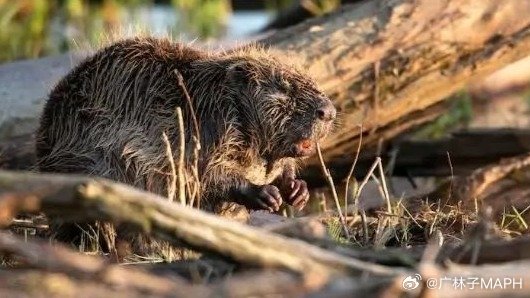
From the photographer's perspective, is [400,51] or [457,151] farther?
[457,151]

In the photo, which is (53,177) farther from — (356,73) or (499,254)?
(356,73)

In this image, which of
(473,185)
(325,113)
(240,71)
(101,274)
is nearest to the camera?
(101,274)

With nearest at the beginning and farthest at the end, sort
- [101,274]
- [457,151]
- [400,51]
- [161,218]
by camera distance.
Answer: [101,274] → [161,218] → [400,51] → [457,151]

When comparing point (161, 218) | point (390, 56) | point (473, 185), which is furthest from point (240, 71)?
point (161, 218)

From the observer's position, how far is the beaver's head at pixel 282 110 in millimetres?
4277

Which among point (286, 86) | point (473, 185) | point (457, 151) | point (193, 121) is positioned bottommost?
point (473, 185)

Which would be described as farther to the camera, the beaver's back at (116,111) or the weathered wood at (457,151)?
the weathered wood at (457,151)

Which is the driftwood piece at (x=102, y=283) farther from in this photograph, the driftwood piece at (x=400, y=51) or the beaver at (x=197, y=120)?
the driftwood piece at (x=400, y=51)

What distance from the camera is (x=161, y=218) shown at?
8.30 ft

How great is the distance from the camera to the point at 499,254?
2.78m

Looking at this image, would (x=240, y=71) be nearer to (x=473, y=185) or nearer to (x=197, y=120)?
(x=197, y=120)

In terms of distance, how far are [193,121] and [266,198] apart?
1.25 feet

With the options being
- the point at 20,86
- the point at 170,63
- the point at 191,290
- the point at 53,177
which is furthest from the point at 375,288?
the point at 20,86

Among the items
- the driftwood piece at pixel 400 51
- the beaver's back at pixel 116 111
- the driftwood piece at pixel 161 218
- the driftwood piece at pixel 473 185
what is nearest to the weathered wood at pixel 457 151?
the driftwood piece at pixel 473 185
